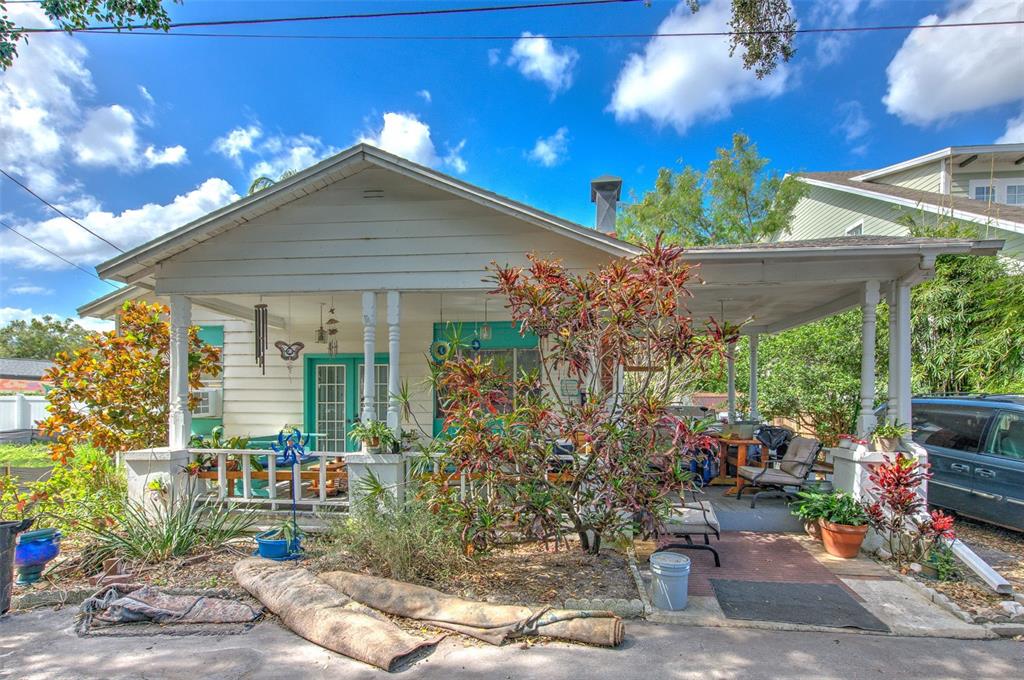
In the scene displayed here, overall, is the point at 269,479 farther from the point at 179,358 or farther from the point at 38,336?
the point at 38,336

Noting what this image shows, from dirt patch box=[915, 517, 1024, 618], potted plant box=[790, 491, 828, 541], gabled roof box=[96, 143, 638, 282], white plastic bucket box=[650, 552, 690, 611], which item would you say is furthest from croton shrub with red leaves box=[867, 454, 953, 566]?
gabled roof box=[96, 143, 638, 282]

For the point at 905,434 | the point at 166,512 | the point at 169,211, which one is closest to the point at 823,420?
the point at 905,434

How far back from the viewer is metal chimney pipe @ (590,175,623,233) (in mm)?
8109

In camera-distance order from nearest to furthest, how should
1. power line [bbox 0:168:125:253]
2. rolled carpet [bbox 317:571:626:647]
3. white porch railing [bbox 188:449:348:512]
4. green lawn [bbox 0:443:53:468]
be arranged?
rolled carpet [bbox 317:571:626:647], white porch railing [bbox 188:449:348:512], power line [bbox 0:168:125:253], green lawn [bbox 0:443:53:468]

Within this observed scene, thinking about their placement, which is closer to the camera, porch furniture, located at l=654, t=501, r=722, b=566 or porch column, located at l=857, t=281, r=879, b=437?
porch furniture, located at l=654, t=501, r=722, b=566

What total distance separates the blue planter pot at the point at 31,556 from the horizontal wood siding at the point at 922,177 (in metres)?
19.3

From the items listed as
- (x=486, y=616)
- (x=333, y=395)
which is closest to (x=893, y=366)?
(x=486, y=616)

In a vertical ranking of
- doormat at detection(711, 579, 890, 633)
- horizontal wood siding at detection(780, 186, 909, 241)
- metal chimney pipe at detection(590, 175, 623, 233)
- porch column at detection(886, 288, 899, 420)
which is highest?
horizontal wood siding at detection(780, 186, 909, 241)

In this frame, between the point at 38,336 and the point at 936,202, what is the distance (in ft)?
208

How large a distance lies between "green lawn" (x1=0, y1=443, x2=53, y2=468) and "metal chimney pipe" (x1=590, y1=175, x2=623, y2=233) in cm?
1304

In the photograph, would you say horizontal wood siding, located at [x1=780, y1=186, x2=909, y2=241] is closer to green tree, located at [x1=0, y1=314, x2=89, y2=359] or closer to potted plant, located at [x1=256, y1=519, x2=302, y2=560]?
potted plant, located at [x1=256, y1=519, x2=302, y2=560]

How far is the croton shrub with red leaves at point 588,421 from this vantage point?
13.3 feet

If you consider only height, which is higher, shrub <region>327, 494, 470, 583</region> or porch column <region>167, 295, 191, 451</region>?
porch column <region>167, 295, 191, 451</region>

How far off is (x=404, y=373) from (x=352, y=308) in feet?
5.38
